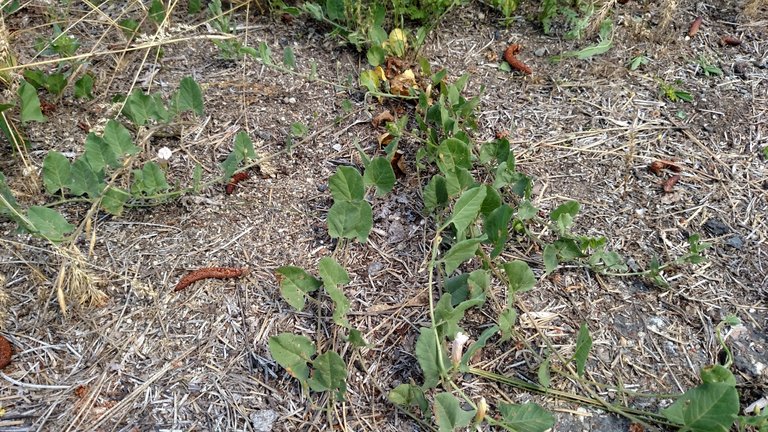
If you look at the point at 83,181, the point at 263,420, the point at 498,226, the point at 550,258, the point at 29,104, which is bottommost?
the point at 263,420

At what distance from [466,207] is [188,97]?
1.03 metres

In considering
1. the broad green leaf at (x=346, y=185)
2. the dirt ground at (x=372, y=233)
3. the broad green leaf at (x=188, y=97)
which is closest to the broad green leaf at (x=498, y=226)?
the dirt ground at (x=372, y=233)

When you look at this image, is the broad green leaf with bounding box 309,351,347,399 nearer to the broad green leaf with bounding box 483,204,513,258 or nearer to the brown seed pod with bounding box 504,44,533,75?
the broad green leaf with bounding box 483,204,513,258

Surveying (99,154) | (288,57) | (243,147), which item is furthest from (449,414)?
(288,57)

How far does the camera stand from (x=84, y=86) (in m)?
2.15

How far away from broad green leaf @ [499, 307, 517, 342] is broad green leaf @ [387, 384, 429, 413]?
280 mm

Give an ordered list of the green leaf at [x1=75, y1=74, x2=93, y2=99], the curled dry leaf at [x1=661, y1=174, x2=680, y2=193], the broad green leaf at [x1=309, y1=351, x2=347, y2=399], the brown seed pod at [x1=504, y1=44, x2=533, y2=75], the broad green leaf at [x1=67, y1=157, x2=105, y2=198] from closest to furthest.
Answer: the broad green leaf at [x1=309, y1=351, x2=347, y2=399] < the broad green leaf at [x1=67, y1=157, x2=105, y2=198] < the curled dry leaf at [x1=661, y1=174, x2=680, y2=193] < the green leaf at [x1=75, y1=74, x2=93, y2=99] < the brown seed pod at [x1=504, y1=44, x2=533, y2=75]

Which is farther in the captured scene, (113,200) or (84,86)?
(84,86)

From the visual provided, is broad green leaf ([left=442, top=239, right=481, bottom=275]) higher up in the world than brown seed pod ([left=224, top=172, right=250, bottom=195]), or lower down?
lower down

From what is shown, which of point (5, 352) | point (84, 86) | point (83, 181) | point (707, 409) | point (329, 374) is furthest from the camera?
point (84, 86)

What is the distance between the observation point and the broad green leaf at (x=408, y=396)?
1438mm

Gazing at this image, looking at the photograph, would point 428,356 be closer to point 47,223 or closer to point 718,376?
point 718,376

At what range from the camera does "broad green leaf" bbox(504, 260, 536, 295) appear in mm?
1586

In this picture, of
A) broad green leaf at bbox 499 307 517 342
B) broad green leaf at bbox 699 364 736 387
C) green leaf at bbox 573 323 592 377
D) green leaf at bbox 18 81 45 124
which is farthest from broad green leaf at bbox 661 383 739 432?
green leaf at bbox 18 81 45 124
